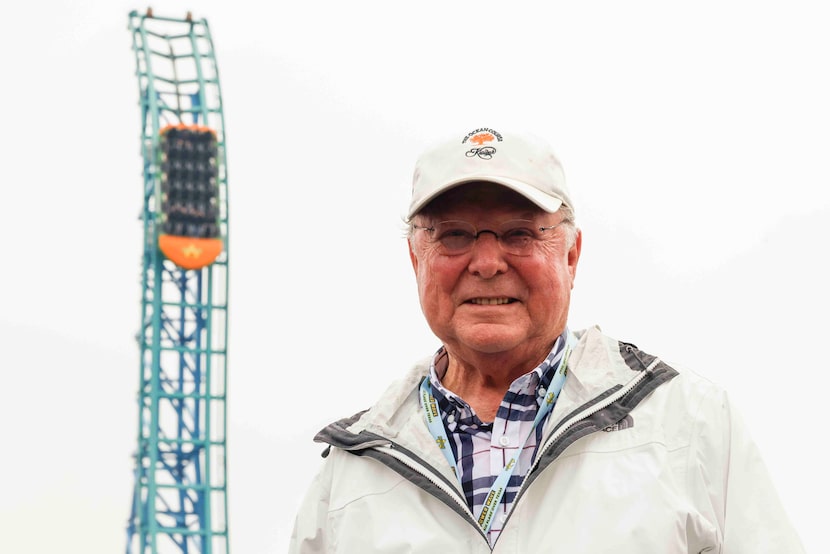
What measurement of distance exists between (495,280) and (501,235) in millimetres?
111

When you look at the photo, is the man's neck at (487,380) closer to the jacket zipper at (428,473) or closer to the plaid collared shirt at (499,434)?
the plaid collared shirt at (499,434)

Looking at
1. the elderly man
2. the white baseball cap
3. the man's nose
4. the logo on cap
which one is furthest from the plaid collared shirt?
the logo on cap

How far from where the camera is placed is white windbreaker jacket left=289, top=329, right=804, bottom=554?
2.87m

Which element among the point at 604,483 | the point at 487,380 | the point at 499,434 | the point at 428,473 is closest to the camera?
the point at 604,483

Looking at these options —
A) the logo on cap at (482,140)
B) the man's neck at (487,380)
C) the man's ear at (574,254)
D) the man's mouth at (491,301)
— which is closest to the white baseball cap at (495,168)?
the logo on cap at (482,140)

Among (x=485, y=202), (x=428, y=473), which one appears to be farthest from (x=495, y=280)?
(x=428, y=473)

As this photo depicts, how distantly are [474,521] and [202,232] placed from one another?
53.9 feet

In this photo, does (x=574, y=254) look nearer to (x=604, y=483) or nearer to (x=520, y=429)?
(x=520, y=429)

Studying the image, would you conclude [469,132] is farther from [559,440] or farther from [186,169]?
[186,169]

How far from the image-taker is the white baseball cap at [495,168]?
313cm

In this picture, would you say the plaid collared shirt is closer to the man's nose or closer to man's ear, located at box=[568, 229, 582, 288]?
man's ear, located at box=[568, 229, 582, 288]

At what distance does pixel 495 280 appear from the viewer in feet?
10.3

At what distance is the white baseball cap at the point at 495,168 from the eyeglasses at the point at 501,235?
7 cm

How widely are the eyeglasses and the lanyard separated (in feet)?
1.05
